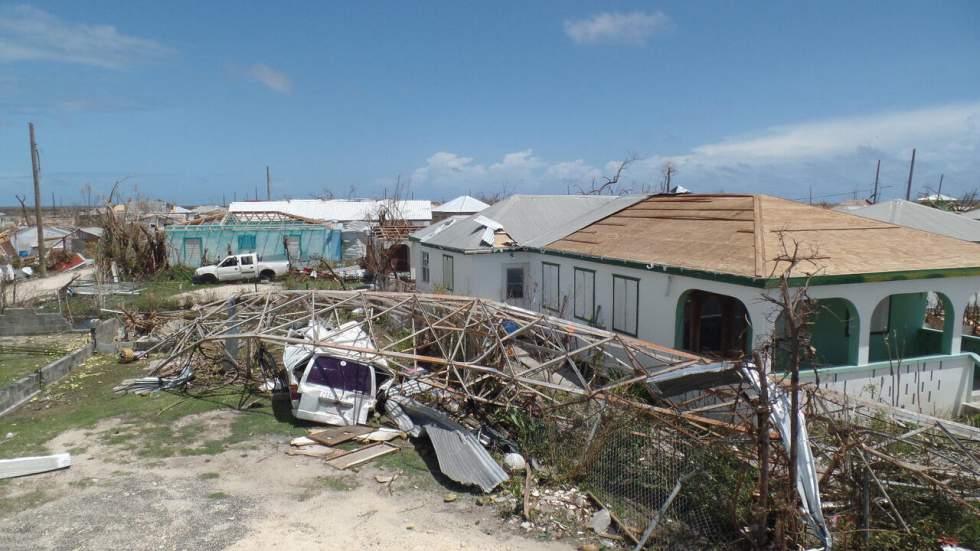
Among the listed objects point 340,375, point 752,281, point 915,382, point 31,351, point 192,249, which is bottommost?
point 31,351

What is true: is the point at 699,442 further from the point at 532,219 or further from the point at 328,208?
the point at 328,208

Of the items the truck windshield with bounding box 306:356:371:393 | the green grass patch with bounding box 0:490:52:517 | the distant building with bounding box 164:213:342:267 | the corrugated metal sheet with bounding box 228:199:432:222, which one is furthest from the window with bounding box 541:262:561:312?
the corrugated metal sheet with bounding box 228:199:432:222

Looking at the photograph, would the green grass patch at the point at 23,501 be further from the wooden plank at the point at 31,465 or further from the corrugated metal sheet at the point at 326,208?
the corrugated metal sheet at the point at 326,208

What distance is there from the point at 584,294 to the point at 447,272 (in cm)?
665

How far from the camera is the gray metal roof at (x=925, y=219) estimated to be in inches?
796

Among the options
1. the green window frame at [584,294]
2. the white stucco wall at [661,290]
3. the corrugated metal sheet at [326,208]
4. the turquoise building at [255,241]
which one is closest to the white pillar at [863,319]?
the white stucco wall at [661,290]

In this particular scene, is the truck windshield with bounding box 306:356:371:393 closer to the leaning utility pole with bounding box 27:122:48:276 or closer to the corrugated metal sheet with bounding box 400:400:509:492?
the corrugated metal sheet with bounding box 400:400:509:492

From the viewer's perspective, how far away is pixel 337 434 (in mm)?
11211

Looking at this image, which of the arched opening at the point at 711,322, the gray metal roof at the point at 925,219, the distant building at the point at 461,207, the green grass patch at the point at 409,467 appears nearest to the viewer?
the green grass patch at the point at 409,467

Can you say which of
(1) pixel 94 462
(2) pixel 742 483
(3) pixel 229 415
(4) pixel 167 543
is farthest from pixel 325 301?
(2) pixel 742 483

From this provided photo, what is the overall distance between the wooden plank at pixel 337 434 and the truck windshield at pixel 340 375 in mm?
800

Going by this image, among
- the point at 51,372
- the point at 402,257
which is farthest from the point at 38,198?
the point at 51,372

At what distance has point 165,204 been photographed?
62.9m

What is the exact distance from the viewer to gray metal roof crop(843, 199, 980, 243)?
66.3 ft
